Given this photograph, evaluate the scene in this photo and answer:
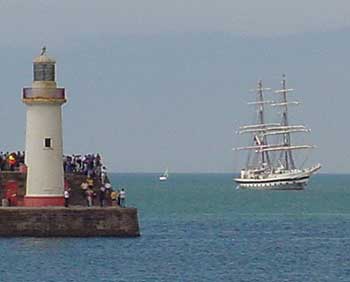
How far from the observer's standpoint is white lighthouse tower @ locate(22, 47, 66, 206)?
51.2 metres

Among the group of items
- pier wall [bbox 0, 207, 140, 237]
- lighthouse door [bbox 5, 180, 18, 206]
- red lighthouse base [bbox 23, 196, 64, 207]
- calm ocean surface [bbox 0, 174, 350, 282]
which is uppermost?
lighthouse door [bbox 5, 180, 18, 206]

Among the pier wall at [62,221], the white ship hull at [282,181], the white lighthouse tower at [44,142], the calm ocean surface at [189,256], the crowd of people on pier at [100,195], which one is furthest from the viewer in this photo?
the white ship hull at [282,181]

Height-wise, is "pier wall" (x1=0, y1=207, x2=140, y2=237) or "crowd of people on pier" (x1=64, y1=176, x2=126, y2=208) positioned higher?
"crowd of people on pier" (x1=64, y1=176, x2=126, y2=208)

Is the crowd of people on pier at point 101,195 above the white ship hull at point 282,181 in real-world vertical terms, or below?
below

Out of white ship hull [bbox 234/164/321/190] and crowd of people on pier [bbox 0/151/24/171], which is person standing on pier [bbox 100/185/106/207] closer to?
crowd of people on pier [bbox 0/151/24/171]

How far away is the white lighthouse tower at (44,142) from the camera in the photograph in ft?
168

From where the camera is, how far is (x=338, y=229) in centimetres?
7262

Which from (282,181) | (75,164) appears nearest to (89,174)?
(75,164)

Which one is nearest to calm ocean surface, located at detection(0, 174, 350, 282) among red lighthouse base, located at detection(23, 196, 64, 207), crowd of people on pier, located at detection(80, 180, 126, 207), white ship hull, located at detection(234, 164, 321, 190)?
red lighthouse base, located at detection(23, 196, 64, 207)

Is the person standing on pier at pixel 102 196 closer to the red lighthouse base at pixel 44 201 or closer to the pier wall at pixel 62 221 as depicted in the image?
the pier wall at pixel 62 221

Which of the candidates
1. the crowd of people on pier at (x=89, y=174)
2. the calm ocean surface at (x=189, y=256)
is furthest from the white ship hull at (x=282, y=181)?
the crowd of people on pier at (x=89, y=174)

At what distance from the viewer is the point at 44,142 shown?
51.2 meters

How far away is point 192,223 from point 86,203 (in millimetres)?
23360

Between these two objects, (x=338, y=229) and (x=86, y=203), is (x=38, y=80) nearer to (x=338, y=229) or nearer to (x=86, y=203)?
(x=86, y=203)
